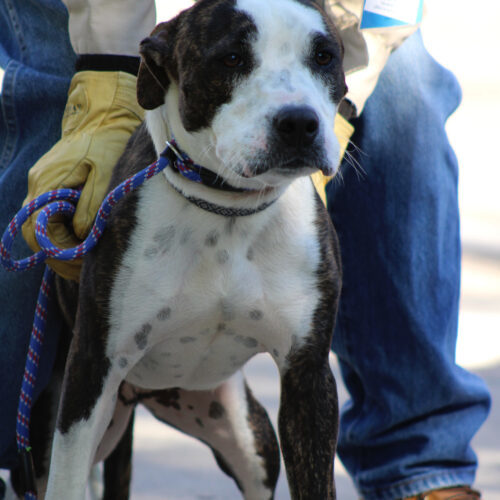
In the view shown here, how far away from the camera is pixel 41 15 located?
3.11 m

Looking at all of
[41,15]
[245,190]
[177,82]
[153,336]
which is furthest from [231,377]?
[41,15]

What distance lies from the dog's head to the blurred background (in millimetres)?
1603

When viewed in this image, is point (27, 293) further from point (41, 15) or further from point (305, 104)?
point (305, 104)

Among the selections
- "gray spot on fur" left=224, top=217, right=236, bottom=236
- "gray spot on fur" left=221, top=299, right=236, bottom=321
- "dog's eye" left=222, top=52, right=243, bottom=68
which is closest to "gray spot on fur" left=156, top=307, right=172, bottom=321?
"gray spot on fur" left=221, top=299, right=236, bottom=321

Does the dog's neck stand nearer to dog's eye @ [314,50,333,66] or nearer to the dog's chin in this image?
the dog's chin

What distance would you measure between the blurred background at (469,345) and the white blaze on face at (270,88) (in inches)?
65.0

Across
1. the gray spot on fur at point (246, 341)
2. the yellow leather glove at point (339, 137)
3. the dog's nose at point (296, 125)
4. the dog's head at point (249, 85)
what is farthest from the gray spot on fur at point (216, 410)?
the dog's nose at point (296, 125)

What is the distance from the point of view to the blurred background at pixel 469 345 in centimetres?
374

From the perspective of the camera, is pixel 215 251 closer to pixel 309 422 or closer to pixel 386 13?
pixel 309 422

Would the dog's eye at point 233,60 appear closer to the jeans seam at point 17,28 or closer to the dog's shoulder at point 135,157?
the dog's shoulder at point 135,157

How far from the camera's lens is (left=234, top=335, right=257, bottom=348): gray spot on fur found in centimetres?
269

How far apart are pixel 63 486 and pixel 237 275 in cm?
65

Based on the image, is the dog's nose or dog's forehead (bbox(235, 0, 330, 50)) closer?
the dog's nose

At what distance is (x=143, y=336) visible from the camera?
2559 millimetres
